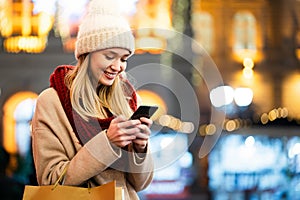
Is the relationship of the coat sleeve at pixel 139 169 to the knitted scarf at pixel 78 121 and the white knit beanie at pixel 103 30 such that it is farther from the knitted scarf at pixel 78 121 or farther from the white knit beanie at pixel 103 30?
the white knit beanie at pixel 103 30

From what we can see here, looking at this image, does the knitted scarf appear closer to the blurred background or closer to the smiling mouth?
the smiling mouth

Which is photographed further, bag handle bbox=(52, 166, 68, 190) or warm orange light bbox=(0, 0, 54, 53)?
warm orange light bbox=(0, 0, 54, 53)

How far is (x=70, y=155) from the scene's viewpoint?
6.44 ft

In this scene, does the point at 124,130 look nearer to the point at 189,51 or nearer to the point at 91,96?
the point at 91,96

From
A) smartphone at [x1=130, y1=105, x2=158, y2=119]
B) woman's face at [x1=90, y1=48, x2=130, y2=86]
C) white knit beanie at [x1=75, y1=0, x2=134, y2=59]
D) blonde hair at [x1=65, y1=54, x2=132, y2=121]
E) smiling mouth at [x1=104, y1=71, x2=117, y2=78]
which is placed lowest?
smartphone at [x1=130, y1=105, x2=158, y2=119]

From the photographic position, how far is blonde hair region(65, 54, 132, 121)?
1.97 m

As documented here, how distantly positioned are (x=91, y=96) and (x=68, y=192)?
227 mm

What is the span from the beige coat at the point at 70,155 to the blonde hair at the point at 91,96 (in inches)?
1.6

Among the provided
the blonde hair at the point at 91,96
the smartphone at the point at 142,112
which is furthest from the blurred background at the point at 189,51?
the smartphone at the point at 142,112

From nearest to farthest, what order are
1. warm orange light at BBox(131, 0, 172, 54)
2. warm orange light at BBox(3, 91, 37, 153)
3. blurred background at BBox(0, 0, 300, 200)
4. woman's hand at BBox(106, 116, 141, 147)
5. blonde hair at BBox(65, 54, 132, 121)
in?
1. woman's hand at BBox(106, 116, 141, 147)
2. blonde hair at BBox(65, 54, 132, 121)
3. warm orange light at BBox(3, 91, 37, 153)
4. blurred background at BBox(0, 0, 300, 200)
5. warm orange light at BBox(131, 0, 172, 54)

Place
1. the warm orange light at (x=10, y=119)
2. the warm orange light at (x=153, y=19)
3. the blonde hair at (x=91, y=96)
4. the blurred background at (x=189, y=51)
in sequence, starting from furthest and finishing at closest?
the warm orange light at (x=153, y=19) → the blurred background at (x=189, y=51) → the warm orange light at (x=10, y=119) → the blonde hair at (x=91, y=96)

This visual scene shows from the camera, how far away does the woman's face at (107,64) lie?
1976 millimetres

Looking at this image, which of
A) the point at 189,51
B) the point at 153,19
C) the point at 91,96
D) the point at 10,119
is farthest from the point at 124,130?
the point at 153,19

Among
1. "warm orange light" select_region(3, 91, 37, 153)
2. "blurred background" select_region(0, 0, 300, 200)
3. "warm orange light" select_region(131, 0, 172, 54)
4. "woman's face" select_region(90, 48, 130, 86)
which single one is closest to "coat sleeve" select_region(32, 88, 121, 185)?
"woman's face" select_region(90, 48, 130, 86)
